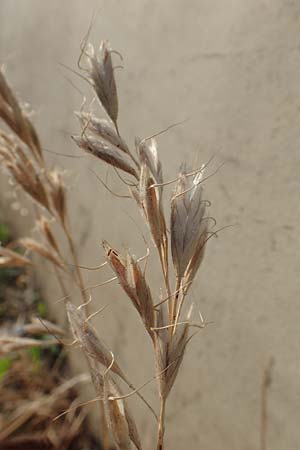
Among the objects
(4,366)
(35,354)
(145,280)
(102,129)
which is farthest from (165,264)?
(35,354)

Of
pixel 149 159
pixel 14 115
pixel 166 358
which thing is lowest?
pixel 166 358

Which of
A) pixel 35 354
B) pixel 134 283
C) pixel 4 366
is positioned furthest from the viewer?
pixel 35 354

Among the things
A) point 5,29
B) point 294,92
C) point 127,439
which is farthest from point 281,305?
point 5,29

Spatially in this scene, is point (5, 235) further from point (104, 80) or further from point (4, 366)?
point (104, 80)

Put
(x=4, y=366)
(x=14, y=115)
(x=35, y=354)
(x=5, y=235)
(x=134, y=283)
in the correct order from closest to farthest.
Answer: (x=134, y=283) < (x=14, y=115) < (x=4, y=366) < (x=35, y=354) < (x=5, y=235)

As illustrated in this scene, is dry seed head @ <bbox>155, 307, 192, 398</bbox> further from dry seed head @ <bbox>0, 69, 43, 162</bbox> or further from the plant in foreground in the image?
dry seed head @ <bbox>0, 69, 43, 162</bbox>

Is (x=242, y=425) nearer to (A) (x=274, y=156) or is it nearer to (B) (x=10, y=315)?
(A) (x=274, y=156)

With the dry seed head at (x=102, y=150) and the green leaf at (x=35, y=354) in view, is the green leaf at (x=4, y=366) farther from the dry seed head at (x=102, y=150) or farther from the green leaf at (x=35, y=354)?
the dry seed head at (x=102, y=150)
